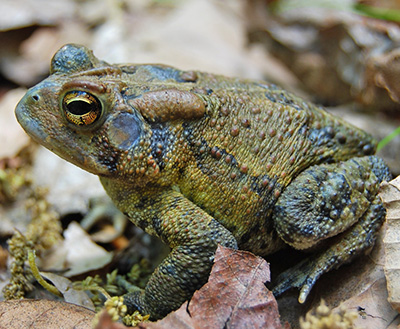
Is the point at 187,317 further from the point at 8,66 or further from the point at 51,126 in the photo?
the point at 8,66

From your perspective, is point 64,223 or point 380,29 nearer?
point 64,223

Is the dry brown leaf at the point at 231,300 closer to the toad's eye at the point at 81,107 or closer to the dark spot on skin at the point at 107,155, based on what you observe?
the dark spot on skin at the point at 107,155

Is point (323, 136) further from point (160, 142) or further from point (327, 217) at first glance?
point (160, 142)

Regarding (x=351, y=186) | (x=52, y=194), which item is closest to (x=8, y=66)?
(x=52, y=194)

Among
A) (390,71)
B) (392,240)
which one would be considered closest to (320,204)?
(392,240)

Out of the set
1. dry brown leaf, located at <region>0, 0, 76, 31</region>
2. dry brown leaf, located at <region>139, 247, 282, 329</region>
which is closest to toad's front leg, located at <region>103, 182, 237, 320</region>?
dry brown leaf, located at <region>139, 247, 282, 329</region>

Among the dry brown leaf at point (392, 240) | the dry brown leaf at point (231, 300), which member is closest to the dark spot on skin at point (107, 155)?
the dry brown leaf at point (231, 300)
